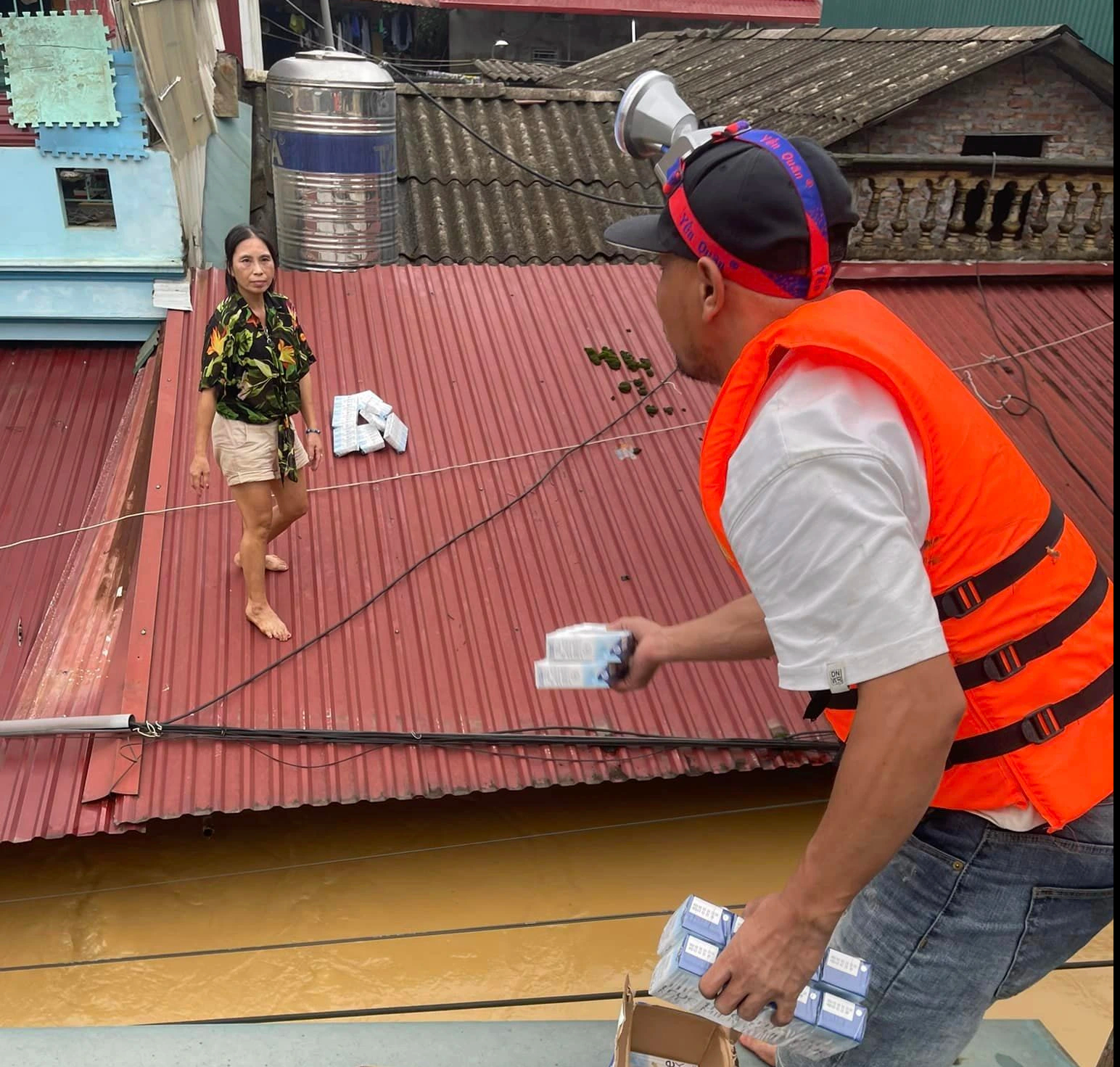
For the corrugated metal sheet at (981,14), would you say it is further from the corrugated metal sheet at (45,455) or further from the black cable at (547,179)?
the corrugated metal sheet at (45,455)

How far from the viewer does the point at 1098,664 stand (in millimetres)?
1713

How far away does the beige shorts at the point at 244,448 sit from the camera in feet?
13.2

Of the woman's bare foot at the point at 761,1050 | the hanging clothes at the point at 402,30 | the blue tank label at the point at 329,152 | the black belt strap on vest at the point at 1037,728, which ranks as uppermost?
the black belt strap on vest at the point at 1037,728

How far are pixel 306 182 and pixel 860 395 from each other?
587cm

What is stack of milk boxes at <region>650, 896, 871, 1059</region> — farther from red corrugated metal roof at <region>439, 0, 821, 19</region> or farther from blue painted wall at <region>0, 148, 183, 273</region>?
red corrugated metal roof at <region>439, 0, 821, 19</region>

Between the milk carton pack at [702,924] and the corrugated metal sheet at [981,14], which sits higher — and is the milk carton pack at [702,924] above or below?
above

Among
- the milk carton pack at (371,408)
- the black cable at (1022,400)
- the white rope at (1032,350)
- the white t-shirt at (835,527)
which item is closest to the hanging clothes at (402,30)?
the black cable at (1022,400)

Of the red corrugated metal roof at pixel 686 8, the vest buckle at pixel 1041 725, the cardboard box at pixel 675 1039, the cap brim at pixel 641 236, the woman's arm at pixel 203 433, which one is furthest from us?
the red corrugated metal roof at pixel 686 8

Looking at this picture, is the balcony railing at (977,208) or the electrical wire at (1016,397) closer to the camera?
the electrical wire at (1016,397)

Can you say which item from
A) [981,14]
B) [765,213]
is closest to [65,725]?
[765,213]

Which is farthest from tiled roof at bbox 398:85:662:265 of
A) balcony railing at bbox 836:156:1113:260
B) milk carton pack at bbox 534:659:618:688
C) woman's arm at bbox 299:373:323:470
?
milk carton pack at bbox 534:659:618:688

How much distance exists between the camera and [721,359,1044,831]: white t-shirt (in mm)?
1378

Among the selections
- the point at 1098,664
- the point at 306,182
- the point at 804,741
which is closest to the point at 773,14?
the point at 306,182

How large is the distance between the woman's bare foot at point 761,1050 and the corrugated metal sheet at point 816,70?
7.58m
